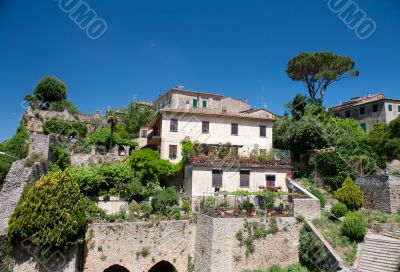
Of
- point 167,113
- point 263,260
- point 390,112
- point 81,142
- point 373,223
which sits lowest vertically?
point 263,260

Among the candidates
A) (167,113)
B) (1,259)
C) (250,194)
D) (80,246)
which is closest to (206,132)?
(167,113)

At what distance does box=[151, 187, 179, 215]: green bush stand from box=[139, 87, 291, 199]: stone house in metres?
1.81

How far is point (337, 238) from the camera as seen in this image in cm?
1870

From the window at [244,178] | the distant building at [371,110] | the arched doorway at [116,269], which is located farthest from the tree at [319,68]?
the arched doorway at [116,269]

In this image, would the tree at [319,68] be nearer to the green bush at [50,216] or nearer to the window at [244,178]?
the window at [244,178]

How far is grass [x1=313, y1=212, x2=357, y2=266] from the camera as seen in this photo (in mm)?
17516

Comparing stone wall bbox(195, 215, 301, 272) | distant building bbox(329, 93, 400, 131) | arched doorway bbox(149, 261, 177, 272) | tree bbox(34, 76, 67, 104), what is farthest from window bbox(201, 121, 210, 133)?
tree bbox(34, 76, 67, 104)

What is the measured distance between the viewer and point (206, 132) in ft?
95.2

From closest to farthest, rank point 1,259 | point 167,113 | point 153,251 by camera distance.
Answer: point 1,259 < point 153,251 < point 167,113

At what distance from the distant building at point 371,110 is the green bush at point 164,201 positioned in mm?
31672

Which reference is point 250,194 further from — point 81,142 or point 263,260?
point 81,142

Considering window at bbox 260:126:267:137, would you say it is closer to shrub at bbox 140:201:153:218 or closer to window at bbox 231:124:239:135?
window at bbox 231:124:239:135

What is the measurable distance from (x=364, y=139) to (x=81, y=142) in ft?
94.7

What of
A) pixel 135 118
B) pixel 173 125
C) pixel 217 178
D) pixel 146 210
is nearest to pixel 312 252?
pixel 217 178
